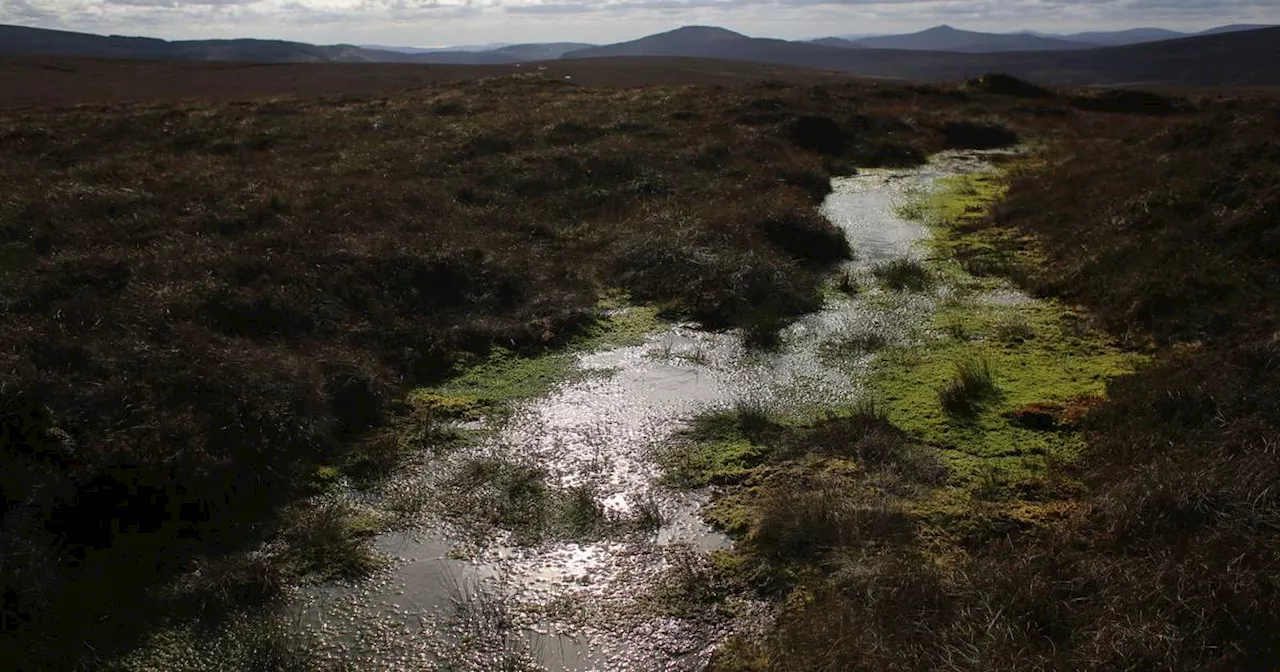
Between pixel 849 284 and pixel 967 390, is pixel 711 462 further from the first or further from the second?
pixel 849 284

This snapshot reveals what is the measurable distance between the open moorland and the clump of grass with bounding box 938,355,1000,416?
0.05 m

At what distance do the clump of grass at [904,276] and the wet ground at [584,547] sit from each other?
2935 millimetres

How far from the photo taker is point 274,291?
37.0 feet

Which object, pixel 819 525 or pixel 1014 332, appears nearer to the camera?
pixel 819 525

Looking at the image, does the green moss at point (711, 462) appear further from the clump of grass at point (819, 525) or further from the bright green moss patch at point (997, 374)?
the bright green moss patch at point (997, 374)

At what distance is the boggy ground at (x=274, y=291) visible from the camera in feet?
22.3

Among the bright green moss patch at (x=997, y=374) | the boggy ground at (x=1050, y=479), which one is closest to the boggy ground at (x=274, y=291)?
the bright green moss patch at (x=997, y=374)

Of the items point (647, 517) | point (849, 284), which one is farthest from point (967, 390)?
point (849, 284)

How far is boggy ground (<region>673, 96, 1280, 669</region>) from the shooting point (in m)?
5.43

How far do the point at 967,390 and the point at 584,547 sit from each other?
17.2 feet

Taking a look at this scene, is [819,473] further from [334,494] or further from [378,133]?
[378,133]

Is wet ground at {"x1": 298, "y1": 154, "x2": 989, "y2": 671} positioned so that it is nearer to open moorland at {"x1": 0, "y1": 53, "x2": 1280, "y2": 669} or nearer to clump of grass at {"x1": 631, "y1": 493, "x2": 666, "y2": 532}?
clump of grass at {"x1": 631, "y1": 493, "x2": 666, "y2": 532}

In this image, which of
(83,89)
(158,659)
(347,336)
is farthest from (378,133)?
(83,89)

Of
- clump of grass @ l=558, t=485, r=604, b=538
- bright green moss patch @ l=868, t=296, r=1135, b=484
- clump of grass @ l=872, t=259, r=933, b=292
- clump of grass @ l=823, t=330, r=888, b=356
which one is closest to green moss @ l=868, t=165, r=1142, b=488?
bright green moss patch @ l=868, t=296, r=1135, b=484
